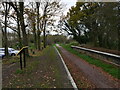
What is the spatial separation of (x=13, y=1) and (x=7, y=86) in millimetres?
9881

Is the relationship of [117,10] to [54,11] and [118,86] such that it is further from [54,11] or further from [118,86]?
[54,11]

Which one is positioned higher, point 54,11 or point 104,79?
point 54,11

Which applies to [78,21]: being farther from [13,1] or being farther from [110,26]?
[13,1]

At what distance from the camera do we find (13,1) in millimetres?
11914

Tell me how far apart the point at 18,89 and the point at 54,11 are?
1642 centimetres

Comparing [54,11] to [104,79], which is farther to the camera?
[54,11]

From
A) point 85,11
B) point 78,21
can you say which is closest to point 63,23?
point 78,21

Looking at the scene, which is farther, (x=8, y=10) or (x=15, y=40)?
(x=15, y=40)

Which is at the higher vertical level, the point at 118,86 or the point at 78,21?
the point at 78,21

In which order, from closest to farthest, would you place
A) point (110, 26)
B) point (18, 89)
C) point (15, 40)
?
point (18, 89) → point (110, 26) → point (15, 40)

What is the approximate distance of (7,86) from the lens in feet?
14.5

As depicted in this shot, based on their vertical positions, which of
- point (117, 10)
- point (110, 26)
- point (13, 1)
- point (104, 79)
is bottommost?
point (104, 79)

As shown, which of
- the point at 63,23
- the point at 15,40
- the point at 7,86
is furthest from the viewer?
the point at 15,40

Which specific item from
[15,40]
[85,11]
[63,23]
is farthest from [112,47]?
[15,40]
